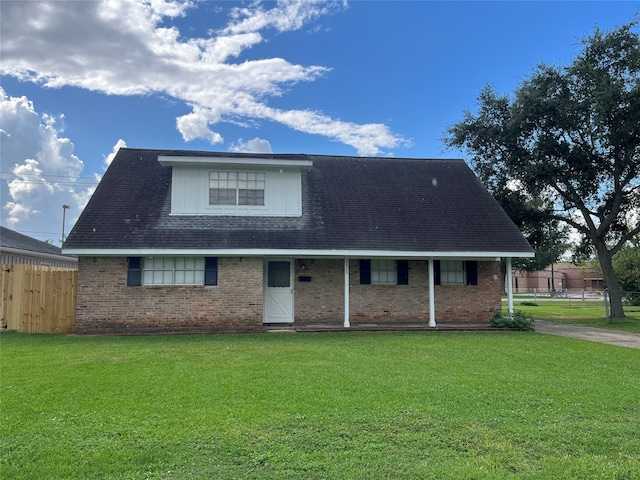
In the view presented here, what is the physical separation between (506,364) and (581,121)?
1364 centimetres

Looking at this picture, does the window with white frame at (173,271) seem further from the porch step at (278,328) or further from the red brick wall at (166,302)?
the porch step at (278,328)

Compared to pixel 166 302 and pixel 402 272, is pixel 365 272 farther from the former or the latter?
pixel 166 302

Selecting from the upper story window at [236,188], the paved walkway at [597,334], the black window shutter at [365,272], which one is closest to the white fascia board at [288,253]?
the black window shutter at [365,272]

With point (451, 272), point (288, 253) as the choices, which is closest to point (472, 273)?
point (451, 272)

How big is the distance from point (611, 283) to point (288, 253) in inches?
553

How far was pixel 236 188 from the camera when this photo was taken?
14477 mm

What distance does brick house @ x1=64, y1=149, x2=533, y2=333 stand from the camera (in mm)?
13008

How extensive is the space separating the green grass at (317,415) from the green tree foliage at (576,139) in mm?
11335

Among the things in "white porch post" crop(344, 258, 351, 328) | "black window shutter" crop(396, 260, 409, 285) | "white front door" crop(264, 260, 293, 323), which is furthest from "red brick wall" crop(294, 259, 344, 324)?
"black window shutter" crop(396, 260, 409, 285)

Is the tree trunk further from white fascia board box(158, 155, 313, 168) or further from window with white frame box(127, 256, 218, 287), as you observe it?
window with white frame box(127, 256, 218, 287)

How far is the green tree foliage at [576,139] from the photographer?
55.6 feet

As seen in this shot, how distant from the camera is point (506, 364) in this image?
27.0ft

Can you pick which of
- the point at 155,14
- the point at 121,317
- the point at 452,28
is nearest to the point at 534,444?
the point at 121,317

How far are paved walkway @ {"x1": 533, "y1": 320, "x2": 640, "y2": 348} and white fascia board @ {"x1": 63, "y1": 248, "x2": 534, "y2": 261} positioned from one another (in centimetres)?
256
